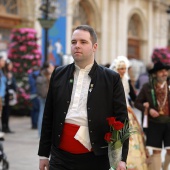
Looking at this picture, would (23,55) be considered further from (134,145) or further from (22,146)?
(134,145)

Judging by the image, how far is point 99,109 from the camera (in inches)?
138

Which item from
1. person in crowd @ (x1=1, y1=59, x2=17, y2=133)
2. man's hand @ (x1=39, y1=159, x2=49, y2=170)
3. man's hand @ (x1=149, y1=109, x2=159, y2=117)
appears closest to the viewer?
man's hand @ (x1=39, y1=159, x2=49, y2=170)

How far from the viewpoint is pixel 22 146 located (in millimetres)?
9383

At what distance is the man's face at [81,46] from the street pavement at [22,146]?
393 cm

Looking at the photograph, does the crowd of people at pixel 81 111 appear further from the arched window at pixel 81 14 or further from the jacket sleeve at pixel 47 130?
the arched window at pixel 81 14

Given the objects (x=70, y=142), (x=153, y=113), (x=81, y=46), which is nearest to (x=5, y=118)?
(x=153, y=113)

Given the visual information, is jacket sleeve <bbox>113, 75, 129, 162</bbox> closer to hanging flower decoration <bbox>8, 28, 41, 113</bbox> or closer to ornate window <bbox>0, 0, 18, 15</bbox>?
hanging flower decoration <bbox>8, 28, 41, 113</bbox>

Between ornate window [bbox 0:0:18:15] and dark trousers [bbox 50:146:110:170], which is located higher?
ornate window [bbox 0:0:18:15]

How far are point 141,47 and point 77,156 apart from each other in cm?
2746

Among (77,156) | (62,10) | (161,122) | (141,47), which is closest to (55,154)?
(77,156)

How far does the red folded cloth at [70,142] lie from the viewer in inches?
138

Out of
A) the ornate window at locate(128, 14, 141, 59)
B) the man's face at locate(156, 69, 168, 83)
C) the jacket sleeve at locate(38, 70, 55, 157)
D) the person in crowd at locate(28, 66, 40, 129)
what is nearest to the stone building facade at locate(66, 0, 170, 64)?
the ornate window at locate(128, 14, 141, 59)

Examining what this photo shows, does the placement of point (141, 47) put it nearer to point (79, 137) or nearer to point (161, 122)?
point (161, 122)

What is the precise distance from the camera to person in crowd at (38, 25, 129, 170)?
348 centimetres
